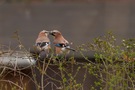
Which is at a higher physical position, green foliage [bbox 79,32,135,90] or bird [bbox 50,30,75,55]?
bird [bbox 50,30,75,55]

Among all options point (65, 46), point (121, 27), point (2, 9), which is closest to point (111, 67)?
point (65, 46)

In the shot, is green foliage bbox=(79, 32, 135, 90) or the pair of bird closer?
green foliage bbox=(79, 32, 135, 90)

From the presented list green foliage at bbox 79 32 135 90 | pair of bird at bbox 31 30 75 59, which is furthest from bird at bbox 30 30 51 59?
green foliage at bbox 79 32 135 90

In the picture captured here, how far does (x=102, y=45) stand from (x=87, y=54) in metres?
0.30

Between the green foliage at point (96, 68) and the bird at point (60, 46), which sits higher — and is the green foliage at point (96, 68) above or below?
below

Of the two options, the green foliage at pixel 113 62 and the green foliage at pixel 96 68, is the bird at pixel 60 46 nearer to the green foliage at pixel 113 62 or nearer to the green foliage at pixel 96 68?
the green foliage at pixel 96 68

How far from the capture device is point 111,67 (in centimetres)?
350

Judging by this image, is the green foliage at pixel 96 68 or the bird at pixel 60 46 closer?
the green foliage at pixel 96 68

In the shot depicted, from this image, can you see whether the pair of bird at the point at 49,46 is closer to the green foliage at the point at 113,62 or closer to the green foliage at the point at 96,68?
the green foliage at the point at 96,68

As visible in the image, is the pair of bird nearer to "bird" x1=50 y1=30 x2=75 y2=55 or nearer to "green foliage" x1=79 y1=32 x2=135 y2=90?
"bird" x1=50 y1=30 x2=75 y2=55

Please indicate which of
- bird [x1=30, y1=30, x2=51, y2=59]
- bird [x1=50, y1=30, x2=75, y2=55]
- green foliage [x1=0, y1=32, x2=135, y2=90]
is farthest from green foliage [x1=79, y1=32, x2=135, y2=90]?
bird [x1=30, y1=30, x2=51, y2=59]

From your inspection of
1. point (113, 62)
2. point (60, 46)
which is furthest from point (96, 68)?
point (60, 46)

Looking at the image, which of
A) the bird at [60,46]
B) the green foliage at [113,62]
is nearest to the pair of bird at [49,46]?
the bird at [60,46]

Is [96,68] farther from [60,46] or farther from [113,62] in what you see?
[60,46]
